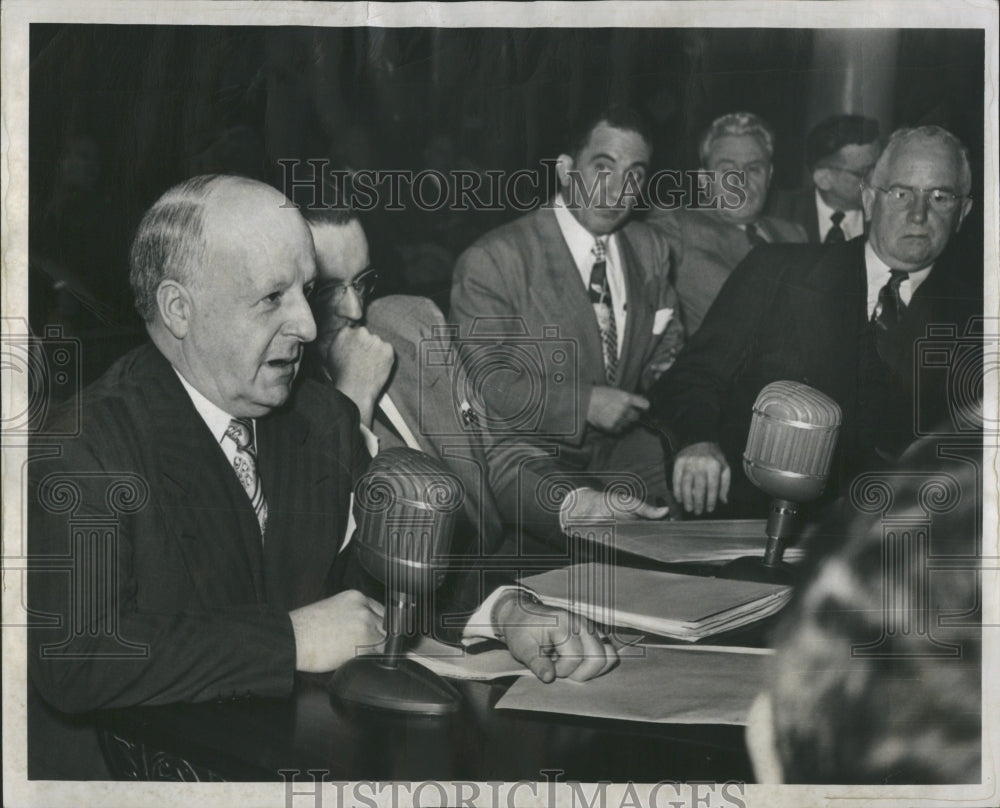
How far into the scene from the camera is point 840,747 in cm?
358

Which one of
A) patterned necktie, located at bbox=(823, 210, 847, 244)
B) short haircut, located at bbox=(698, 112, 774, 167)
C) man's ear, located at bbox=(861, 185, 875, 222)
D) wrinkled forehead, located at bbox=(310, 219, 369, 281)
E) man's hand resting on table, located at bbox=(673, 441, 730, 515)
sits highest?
short haircut, located at bbox=(698, 112, 774, 167)

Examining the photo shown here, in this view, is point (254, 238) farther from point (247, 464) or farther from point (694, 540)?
point (694, 540)

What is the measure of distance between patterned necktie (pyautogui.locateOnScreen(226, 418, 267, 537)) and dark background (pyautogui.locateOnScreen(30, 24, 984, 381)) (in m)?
0.47

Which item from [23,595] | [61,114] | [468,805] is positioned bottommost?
[468,805]

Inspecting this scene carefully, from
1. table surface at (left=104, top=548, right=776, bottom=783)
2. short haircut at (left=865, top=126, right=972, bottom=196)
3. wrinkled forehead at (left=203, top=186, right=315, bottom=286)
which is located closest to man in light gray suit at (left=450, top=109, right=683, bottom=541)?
table surface at (left=104, top=548, right=776, bottom=783)

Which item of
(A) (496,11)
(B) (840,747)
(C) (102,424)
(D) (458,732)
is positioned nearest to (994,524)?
(B) (840,747)

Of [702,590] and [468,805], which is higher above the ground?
[702,590]

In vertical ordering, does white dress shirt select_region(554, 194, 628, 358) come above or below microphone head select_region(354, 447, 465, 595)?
above

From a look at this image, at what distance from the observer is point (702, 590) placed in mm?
3525

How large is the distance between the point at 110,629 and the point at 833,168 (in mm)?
2771

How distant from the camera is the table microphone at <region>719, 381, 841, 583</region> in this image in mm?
3557

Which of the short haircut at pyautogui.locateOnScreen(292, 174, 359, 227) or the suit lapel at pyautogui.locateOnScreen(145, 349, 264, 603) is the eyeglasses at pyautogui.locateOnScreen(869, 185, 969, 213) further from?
the suit lapel at pyautogui.locateOnScreen(145, 349, 264, 603)

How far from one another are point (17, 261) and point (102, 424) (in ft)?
2.03

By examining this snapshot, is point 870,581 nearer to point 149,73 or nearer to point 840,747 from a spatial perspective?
point 840,747
